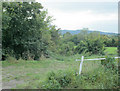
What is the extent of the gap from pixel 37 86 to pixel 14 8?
4891mm

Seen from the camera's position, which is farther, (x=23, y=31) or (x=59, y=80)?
(x=23, y=31)

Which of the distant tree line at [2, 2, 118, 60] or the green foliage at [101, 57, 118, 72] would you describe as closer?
the green foliage at [101, 57, 118, 72]

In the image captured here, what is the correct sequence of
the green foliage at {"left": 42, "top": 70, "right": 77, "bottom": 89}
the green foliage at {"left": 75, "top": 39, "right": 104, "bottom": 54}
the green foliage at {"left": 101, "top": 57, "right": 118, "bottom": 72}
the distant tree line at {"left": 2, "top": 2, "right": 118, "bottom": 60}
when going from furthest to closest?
the green foliage at {"left": 75, "top": 39, "right": 104, "bottom": 54}
the distant tree line at {"left": 2, "top": 2, "right": 118, "bottom": 60}
the green foliage at {"left": 101, "top": 57, "right": 118, "bottom": 72}
the green foliage at {"left": 42, "top": 70, "right": 77, "bottom": 89}

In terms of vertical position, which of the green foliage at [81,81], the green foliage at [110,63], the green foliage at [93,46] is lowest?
the green foliage at [81,81]

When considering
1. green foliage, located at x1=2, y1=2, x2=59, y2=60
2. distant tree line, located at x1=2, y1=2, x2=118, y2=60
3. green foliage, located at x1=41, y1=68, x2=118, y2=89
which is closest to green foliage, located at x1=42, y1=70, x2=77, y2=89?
green foliage, located at x1=41, y1=68, x2=118, y2=89

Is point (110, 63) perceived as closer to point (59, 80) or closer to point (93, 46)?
point (59, 80)

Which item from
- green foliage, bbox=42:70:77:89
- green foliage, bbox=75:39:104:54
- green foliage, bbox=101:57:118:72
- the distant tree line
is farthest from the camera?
green foliage, bbox=75:39:104:54

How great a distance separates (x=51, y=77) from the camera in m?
2.85

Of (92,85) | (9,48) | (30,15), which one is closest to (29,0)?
(30,15)

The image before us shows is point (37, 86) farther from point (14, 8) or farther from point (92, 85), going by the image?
point (14, 8)

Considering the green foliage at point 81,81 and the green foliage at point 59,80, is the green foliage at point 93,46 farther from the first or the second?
the green foliage at point 59,80

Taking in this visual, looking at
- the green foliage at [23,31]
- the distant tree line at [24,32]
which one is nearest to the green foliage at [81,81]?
the distant tree line at [24,32]

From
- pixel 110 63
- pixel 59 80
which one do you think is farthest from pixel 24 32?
pixel 110 63

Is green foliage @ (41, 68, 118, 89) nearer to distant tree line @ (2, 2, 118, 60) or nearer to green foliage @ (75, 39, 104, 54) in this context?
distant tree line @ (2, 2, 118, 60)
